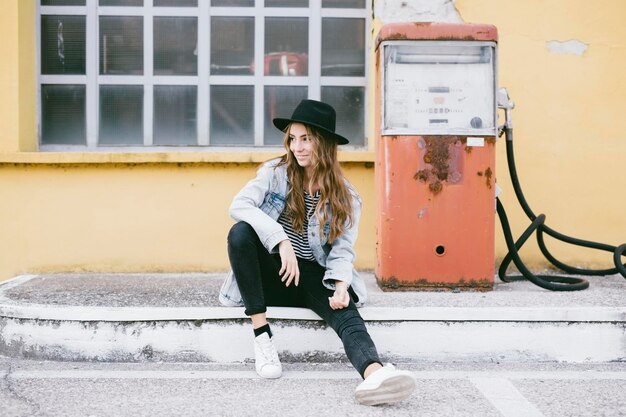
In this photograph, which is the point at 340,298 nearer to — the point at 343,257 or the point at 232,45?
the point at 343,257

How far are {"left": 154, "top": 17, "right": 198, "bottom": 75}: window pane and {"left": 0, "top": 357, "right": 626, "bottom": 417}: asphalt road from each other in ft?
8.12

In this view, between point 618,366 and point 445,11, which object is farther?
point 445,11

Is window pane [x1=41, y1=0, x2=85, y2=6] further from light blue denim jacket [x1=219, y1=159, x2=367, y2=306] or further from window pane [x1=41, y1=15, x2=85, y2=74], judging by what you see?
light blue denim jacket [x1=219, y1=159, x2=367, y2=306]

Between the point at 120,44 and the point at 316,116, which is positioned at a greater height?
the point at 120,44

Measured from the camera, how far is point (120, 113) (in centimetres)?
527

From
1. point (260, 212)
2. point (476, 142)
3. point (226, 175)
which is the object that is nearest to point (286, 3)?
point (226, 175)

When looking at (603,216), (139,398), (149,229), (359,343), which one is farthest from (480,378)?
(149,229)

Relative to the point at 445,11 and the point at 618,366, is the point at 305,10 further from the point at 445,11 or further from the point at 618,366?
the point at 618,366

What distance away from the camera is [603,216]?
199 inches

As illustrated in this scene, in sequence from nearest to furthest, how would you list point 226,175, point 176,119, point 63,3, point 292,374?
point 292,374 < point 226,175 < point 63,3 < point 176,119

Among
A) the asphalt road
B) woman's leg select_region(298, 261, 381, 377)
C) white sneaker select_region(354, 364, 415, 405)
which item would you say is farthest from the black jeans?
the asphalt road

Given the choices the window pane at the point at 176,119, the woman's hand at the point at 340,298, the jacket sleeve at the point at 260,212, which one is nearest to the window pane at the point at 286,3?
the window pane at the point at 176,119

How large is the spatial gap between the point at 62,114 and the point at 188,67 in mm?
991

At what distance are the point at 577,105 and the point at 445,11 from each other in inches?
45.0
